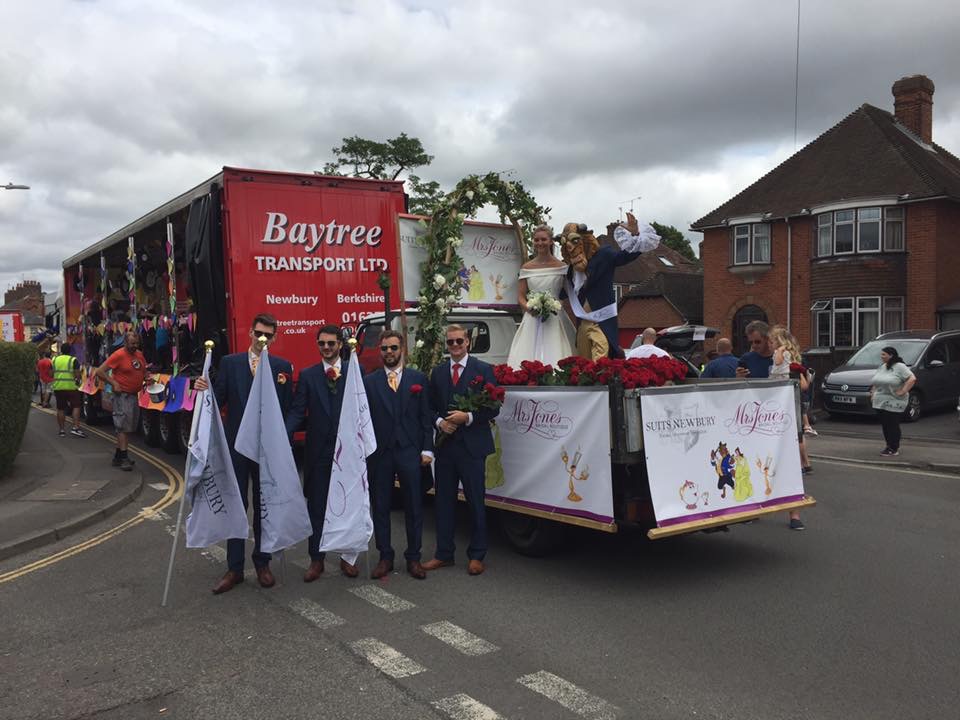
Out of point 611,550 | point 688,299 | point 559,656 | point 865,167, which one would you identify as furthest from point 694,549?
point 688,299

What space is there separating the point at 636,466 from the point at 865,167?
2738 centimetres

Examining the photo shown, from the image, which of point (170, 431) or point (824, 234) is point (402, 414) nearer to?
point (170, 431)

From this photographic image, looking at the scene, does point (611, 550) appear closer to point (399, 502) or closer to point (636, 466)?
point (636, 466)

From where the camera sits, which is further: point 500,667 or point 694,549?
point 694,549

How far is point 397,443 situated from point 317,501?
2.36 feet

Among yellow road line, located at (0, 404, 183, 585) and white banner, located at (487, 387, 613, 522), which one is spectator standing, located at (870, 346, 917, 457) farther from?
yellow road line, located at (0, 404, 183, 585)

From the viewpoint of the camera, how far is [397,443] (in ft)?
19.9

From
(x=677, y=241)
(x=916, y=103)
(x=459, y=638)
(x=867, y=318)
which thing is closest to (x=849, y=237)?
(x=867, y=318)

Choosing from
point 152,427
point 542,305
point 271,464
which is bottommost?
point 152,427

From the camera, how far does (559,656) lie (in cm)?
444

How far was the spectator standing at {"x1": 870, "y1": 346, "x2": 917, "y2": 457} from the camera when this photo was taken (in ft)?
37.5

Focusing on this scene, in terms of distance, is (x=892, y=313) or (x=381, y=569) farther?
(x=892, y=313)

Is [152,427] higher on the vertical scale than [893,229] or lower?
lower

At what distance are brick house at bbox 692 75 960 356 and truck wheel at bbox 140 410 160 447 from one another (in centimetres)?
2230
